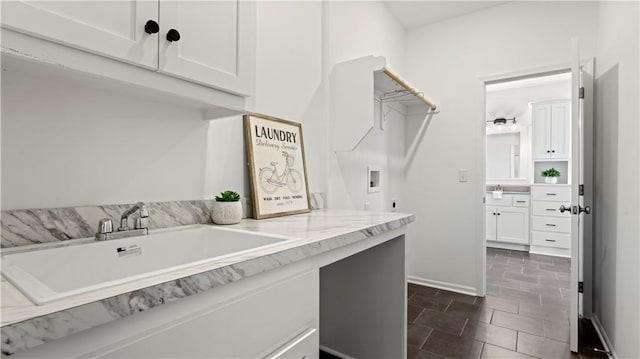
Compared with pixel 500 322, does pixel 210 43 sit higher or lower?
higher

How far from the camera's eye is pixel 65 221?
0.93 metres

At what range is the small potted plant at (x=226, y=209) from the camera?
4.35ft

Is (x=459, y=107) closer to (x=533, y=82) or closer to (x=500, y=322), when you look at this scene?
(x=500, y=322)

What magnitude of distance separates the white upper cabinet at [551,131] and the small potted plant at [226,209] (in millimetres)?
5175

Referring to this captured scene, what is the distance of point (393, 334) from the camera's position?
66.1 inches

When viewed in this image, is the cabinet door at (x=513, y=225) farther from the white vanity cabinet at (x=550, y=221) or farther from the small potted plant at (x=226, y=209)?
the small potted plant at (x=226, y=209)

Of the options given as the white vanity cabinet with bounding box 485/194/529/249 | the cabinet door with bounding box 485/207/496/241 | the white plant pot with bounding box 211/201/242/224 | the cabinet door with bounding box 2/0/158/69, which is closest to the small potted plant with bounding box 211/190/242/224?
the white plant pot with bounding box 211/201/242/224

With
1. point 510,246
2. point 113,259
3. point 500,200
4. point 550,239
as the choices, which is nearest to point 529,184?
point 500,200

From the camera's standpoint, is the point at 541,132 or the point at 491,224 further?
the point at 491,224

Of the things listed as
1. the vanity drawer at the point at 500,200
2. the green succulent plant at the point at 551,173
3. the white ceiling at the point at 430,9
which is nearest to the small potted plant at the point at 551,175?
the green succulent plant at the point at 551,173

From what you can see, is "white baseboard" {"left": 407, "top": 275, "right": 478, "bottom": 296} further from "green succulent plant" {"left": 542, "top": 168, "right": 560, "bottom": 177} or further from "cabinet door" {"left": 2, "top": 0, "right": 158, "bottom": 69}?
"cabinet door" {"left": 2, "top": 0, "right": 158, "bottom": 69}

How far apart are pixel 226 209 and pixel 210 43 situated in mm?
645

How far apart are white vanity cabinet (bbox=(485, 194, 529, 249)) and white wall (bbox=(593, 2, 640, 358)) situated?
251 centimetres

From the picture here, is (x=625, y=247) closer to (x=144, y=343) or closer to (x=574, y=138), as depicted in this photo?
(x=574, y=138)
